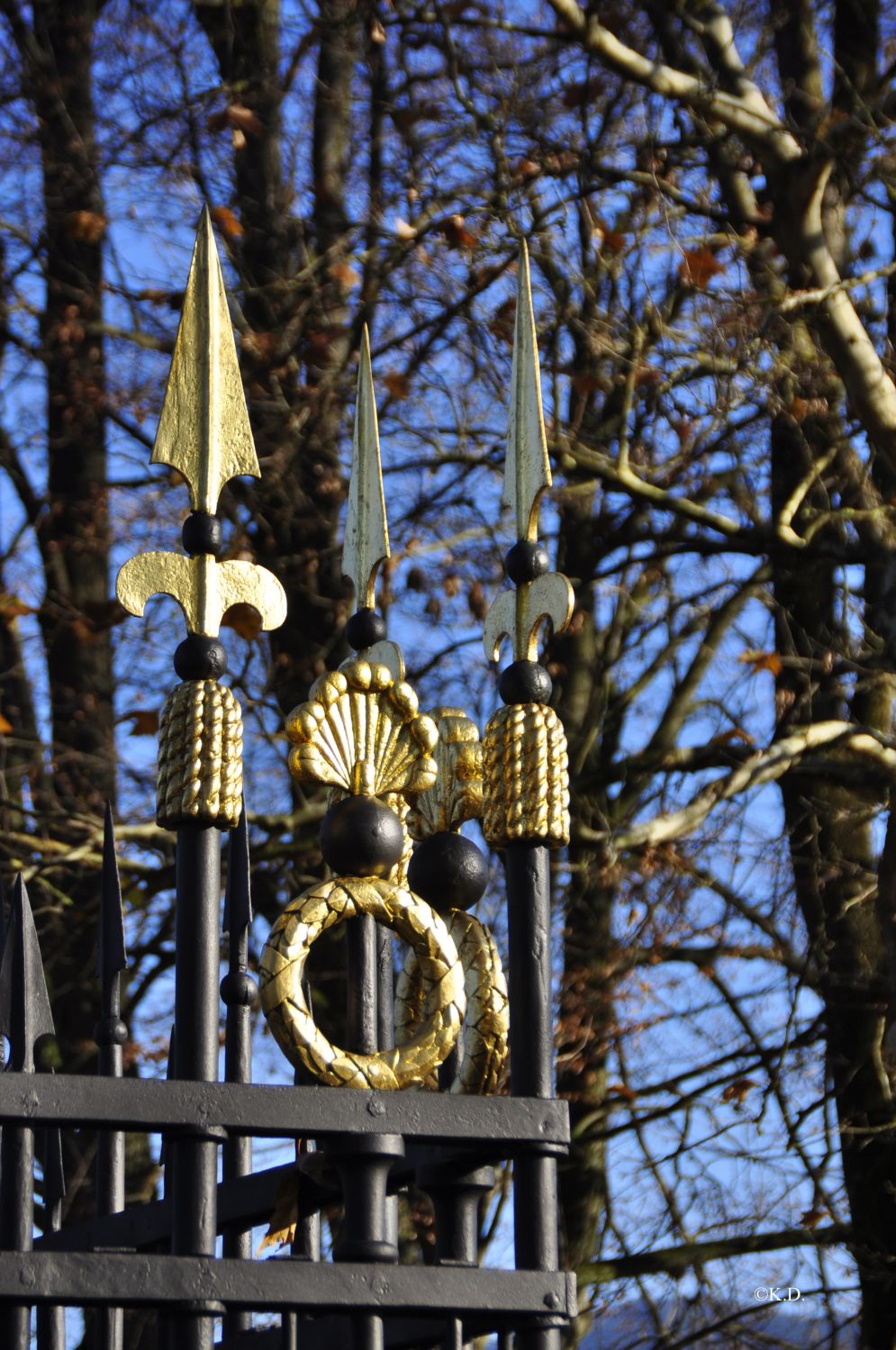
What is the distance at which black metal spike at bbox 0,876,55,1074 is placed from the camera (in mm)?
A: 2248

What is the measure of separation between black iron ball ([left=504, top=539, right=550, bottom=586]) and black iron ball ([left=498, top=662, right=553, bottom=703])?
4.4 inches

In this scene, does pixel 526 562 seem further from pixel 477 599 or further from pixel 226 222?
pixel 226 222

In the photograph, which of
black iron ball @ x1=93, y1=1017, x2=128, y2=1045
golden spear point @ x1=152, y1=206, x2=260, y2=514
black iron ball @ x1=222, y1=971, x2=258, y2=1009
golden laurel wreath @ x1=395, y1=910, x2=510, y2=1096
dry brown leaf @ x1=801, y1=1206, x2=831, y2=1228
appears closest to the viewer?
golden spear point @ x1=152, y1=206, x2=260, y2=514

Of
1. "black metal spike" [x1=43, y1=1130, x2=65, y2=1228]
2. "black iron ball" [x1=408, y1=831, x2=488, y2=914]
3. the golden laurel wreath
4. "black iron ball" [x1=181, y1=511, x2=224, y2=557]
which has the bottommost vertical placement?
"black metal spike" [x1=43, y1=1130, x2=65, y2=1228]

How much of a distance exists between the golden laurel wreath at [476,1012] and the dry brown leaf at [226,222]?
20.1ft

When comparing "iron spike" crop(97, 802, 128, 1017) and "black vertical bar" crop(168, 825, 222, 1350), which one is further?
"iron spike" crop(97, 802, 128, 1017)

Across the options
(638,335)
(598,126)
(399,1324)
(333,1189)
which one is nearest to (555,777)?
(333,1189)

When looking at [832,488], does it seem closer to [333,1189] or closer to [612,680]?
[612,680]

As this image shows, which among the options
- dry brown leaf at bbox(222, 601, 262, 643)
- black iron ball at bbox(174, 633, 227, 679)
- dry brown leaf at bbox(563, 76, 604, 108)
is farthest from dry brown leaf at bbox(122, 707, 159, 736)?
black iron ball at bbox(174, 633, 227, 679)

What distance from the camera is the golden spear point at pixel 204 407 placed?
6.80 ft

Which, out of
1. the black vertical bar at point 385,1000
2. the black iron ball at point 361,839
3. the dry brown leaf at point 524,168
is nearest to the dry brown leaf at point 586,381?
the dry brown leaf at point 524,168

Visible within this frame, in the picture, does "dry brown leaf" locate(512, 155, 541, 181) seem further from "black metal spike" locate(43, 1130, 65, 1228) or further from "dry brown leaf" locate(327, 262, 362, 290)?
"black metal spike" locate(43, 1130, 65, 1228)

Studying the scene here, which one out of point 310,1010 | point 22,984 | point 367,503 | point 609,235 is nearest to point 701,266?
point 609,235

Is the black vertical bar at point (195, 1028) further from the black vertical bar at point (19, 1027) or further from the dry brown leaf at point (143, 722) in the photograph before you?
the dry brown leaf at point (143, 722)
